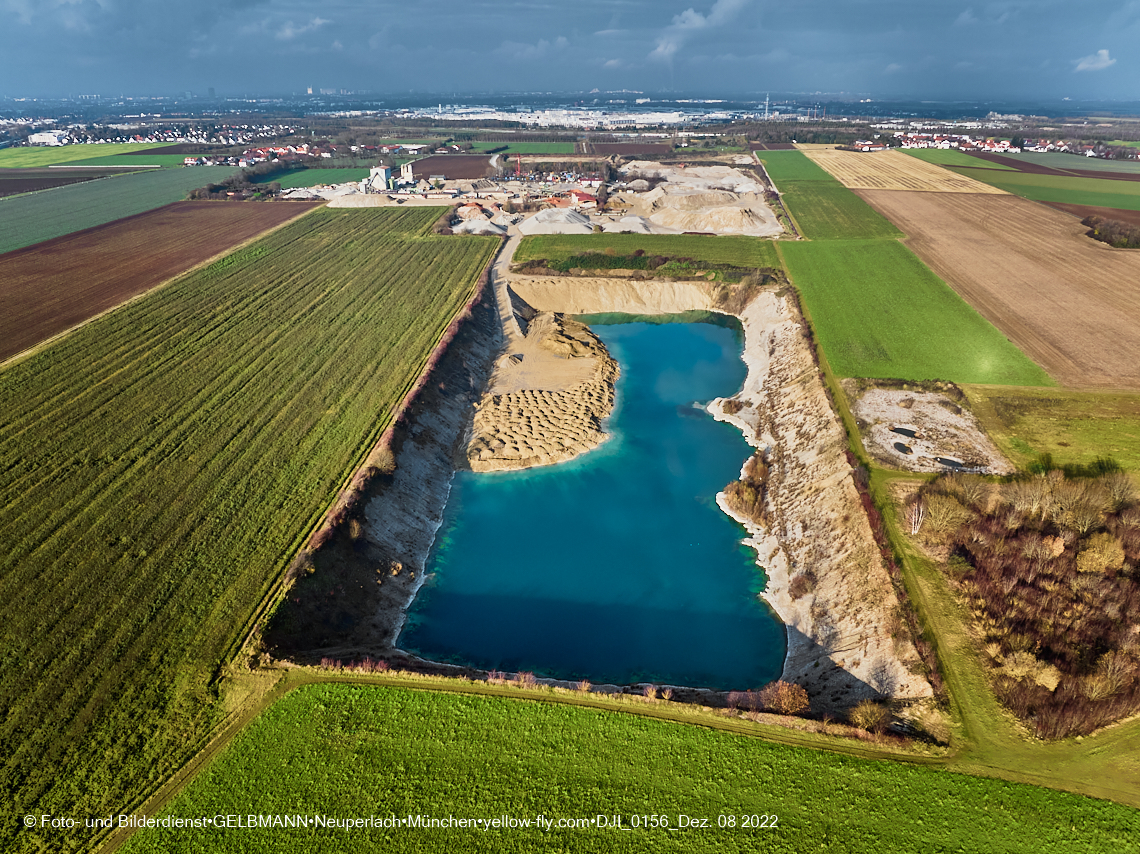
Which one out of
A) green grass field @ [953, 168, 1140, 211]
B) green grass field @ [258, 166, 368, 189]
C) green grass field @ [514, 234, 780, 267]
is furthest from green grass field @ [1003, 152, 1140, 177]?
green grass field @ [258, 166, 368, 189]

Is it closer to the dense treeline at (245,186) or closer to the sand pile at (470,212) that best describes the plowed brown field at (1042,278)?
the sand pile at (470,212)

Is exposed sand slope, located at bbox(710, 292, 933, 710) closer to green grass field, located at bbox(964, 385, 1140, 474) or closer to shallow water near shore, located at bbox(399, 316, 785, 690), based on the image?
shallow water near shore, located at bbox(399, 316, 785, 690)

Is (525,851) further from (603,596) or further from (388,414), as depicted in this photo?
(388,414)

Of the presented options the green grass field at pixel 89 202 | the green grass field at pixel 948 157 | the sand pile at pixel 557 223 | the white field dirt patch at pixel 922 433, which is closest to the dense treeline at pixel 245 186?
the green grass field at pixel 89 202

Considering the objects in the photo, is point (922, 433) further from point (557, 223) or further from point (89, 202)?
point (89, 202)

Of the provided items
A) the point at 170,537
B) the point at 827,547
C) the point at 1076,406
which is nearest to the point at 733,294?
the point at 1076,406
